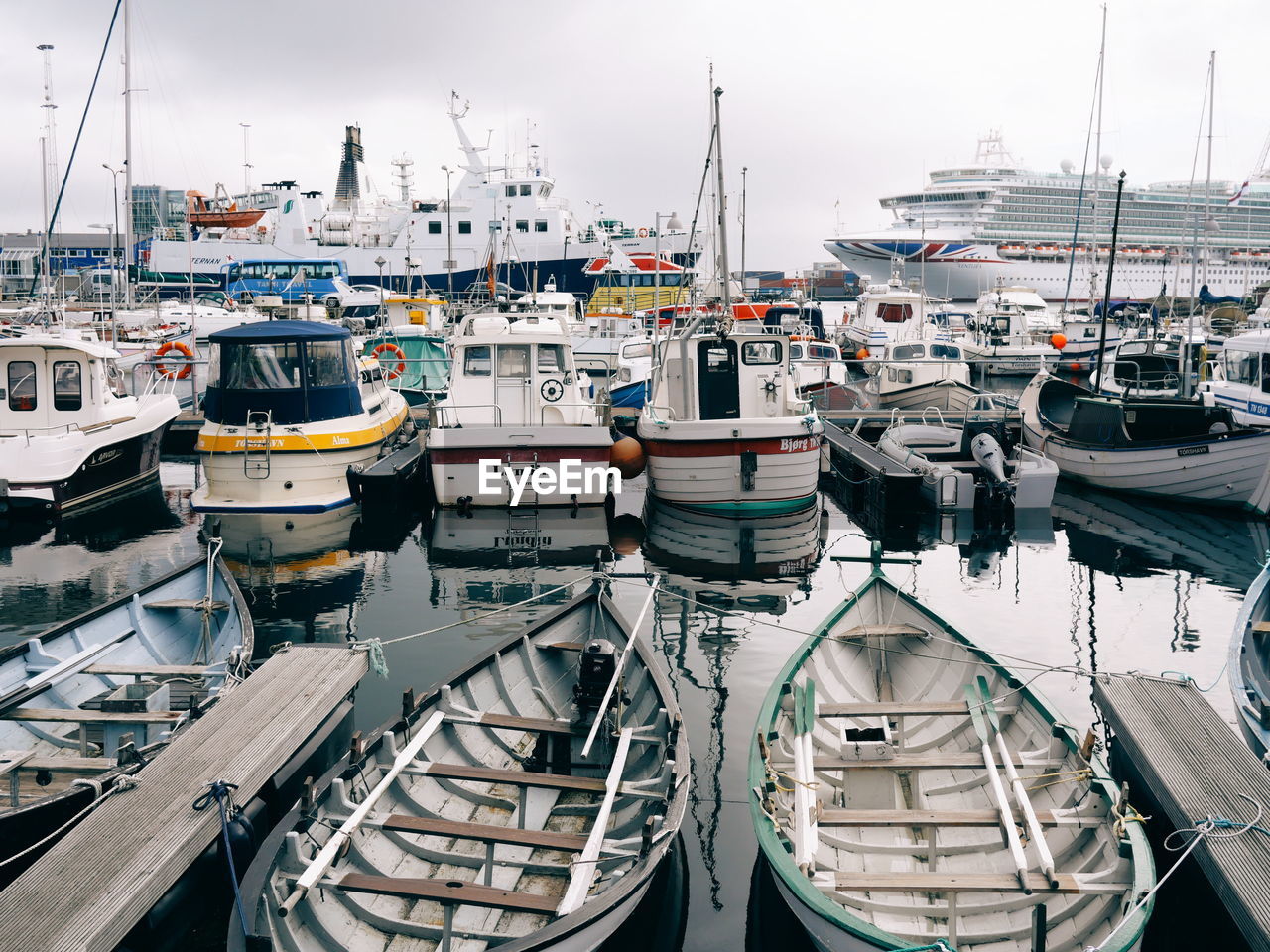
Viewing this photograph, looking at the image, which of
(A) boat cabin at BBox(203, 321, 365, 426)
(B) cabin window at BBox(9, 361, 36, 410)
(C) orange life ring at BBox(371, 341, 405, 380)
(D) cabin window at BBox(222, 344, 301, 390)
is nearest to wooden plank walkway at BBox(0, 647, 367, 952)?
(A) boat cabin at BBox(203, 321, 365, 426)

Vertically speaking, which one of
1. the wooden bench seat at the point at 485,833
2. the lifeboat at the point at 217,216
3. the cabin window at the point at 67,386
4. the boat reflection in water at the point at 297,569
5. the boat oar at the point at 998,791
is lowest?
the boat reflection in water at the point at 297,569

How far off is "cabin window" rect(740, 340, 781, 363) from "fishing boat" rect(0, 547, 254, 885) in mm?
10770

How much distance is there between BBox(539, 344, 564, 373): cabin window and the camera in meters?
17.6

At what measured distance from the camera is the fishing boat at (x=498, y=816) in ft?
16.2

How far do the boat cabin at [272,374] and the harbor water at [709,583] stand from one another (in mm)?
1847

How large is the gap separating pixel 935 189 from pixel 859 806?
79690mm

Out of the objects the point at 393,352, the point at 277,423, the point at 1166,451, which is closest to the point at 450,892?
the point at 277,423

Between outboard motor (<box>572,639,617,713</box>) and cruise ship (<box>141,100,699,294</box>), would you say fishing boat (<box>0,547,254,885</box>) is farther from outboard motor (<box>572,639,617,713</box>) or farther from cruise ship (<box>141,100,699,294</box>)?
cruise ship (<box>141,100,699,294</box>)

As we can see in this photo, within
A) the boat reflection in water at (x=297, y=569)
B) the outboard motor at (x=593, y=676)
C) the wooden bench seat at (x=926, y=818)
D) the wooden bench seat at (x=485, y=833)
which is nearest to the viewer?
the wooden bench seat at (x=485, y=833)

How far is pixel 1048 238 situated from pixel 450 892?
3261 inches

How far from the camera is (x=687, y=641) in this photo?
36.5 feet

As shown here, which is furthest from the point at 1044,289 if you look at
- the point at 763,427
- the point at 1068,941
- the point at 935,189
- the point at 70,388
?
the point at 1068,941

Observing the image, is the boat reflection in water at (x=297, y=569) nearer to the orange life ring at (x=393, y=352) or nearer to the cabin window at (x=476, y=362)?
the cabin window at (x=476, y=362)

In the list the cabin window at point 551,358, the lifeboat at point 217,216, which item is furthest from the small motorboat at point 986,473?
the lifeboat at point 217,216
